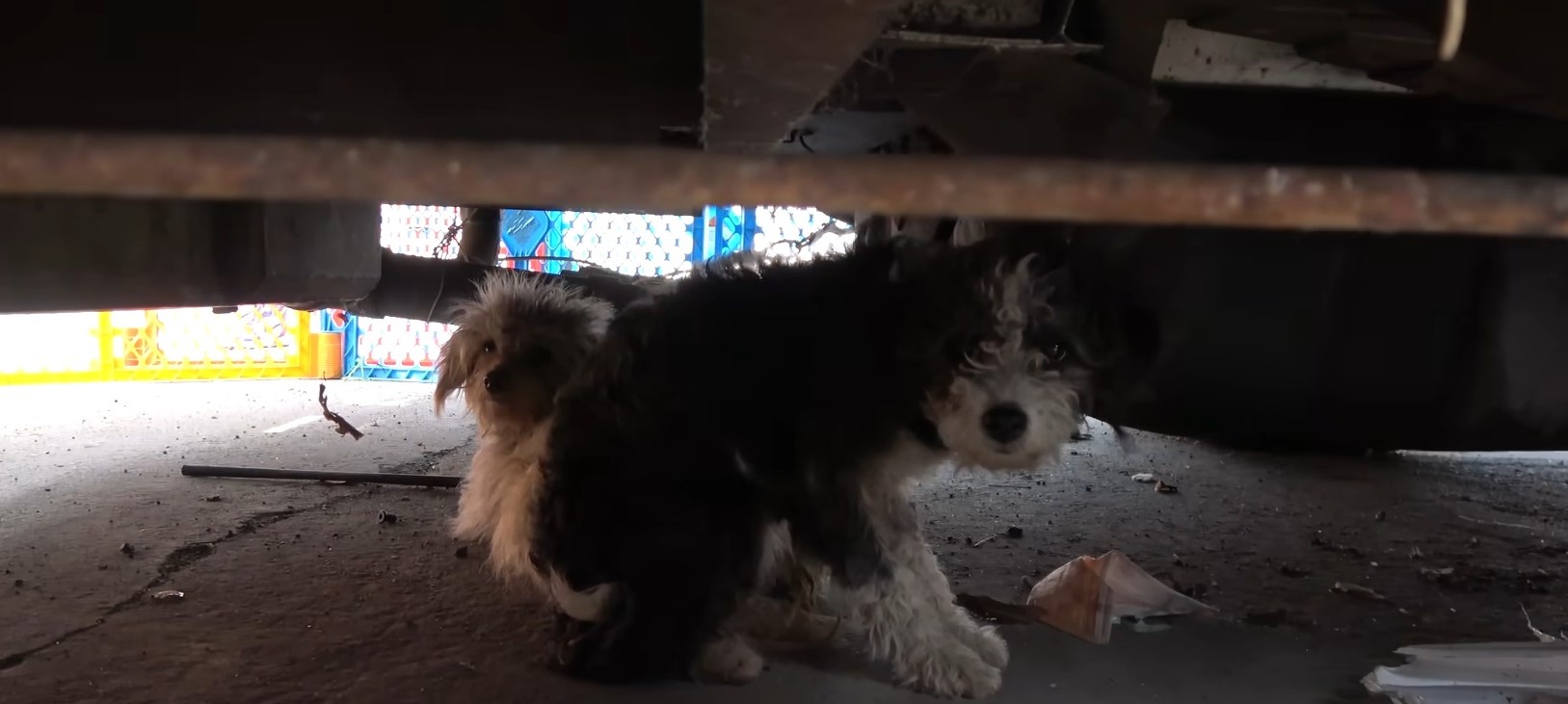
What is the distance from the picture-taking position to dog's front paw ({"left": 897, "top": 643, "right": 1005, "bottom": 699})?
171 cm

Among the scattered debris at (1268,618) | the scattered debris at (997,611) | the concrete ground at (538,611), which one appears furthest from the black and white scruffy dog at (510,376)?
the scattered debris at (1268,618)

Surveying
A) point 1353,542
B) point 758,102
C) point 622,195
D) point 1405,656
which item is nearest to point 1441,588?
point 1353,542

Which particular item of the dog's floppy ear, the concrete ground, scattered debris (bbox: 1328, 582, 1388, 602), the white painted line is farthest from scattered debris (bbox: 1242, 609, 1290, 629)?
the white painted line

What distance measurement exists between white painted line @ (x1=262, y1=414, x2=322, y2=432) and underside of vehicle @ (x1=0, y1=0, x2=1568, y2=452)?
2866 mm

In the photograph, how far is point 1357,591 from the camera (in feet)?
7.32

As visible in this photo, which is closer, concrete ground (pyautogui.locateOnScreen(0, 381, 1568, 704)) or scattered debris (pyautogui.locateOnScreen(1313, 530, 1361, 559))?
concrete ground (pyautogui.locateOnScreen(0, 381, 1568, 704))

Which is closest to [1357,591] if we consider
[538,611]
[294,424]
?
[538,611]

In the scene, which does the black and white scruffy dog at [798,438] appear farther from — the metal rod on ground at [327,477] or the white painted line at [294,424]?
the white painted line at [294,424]

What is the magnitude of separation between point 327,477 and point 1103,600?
8.58 feet

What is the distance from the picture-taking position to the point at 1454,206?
0.68m

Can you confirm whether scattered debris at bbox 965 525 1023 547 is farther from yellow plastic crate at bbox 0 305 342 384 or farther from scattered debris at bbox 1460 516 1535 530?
yellow plastic crate at bbox 0 305 342 384

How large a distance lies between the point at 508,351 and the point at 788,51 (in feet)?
4.76

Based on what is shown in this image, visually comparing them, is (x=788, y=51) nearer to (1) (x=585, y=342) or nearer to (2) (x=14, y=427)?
(1) (x=585, y=342)

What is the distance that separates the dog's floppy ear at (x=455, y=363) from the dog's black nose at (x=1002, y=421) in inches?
51.2
